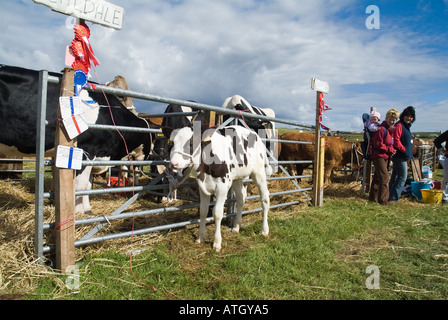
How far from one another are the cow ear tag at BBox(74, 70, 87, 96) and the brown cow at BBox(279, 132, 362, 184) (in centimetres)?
765

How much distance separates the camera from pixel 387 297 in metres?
2.51

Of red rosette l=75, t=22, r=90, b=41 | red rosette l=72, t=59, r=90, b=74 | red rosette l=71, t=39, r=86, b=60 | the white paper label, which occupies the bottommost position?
the white paper label

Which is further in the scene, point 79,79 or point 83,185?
point 83,185

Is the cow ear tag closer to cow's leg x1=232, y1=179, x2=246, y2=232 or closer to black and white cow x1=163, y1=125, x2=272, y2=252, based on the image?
black and white cow x1=163, y1=125, x2=272, y2=252

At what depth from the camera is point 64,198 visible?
2.54 m

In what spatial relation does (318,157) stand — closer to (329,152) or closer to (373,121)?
(373,121)

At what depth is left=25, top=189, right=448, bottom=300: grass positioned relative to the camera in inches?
96.3

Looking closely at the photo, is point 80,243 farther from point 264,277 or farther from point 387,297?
point 387,297

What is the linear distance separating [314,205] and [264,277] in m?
3.73

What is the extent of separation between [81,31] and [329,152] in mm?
8178

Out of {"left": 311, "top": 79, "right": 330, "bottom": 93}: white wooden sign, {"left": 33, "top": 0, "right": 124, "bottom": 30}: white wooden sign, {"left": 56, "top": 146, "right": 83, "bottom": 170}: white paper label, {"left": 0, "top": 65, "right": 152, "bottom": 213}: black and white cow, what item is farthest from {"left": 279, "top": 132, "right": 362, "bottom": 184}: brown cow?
{"left": 56, "top": 146, "right": 83, "bottom": 170}: white paper label


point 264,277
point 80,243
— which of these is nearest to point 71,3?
point 80,243


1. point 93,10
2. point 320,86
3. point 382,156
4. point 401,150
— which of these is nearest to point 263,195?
point 93,10
